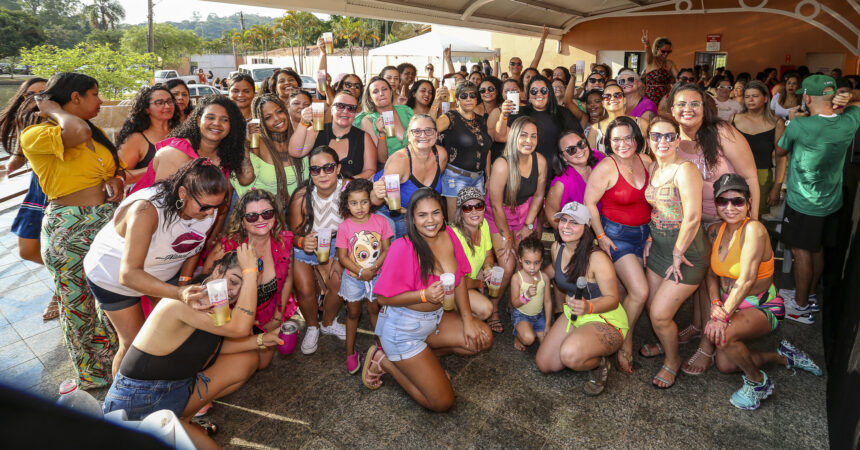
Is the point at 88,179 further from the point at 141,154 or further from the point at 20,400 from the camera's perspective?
the point at 20,400

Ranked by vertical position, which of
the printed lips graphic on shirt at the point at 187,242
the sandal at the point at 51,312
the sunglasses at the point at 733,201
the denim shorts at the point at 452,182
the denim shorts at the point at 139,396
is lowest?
the sandal at the point at 51,312

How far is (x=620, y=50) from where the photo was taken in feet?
61.1

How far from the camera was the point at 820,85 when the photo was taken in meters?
3.97

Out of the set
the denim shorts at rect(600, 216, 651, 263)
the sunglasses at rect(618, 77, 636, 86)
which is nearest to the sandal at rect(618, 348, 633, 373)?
the denim shorts at rect(600, 216, 651, 263)

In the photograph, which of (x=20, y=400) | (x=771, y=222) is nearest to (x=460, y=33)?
(x=771, y=222)

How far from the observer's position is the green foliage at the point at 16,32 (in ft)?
120

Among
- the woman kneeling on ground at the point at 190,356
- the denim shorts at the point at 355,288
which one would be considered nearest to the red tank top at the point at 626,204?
the denim shorts at the point at 355,288

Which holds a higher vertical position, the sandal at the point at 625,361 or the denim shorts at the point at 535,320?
the denim shorts at the point at 535,320

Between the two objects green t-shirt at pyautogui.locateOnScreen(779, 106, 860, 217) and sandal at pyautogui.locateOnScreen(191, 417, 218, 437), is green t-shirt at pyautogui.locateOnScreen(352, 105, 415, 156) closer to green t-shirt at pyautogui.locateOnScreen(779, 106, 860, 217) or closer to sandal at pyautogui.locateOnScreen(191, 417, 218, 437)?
sandal at pyautogui.locateOnScreen(191, 417, 218, 437)

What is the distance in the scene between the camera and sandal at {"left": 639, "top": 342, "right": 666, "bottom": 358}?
12.4 ft

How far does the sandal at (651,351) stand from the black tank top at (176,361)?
323 cm

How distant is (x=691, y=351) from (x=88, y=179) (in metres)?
4.84

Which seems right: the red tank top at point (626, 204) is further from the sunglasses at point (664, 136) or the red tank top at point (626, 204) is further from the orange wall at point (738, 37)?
the orange wall at point (738, 37)

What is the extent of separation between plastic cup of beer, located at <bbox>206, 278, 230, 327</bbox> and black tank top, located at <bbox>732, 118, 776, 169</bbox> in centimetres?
540
